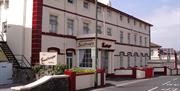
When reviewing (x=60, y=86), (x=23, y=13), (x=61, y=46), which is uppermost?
(x=23, y=13)

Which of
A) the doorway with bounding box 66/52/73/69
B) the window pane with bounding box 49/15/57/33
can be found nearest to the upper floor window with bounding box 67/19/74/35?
the doorway with bounding box 66/52/73/69

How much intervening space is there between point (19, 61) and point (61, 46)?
15.2 feet

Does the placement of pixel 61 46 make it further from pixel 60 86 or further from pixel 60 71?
pixel 60 86

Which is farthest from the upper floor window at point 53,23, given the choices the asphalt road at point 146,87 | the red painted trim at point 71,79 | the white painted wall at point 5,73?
the red painted trim at point 71,79

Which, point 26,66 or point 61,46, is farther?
point 61,46

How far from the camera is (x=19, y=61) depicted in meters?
30.5

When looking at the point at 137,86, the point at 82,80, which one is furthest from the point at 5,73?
the point at 137,86

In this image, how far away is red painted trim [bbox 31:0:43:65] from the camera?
98.0ft

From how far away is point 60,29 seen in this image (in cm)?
3331

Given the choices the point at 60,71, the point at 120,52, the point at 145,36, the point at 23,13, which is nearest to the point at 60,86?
the point at 60,71

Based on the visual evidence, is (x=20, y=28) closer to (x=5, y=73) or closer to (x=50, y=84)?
(x=5, y=73)

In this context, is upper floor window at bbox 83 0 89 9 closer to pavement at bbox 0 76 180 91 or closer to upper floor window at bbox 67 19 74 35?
upper floor window at bbox 67 19 74 35

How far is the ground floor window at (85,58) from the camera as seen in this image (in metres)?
35.2

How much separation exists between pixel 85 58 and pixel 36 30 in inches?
288
